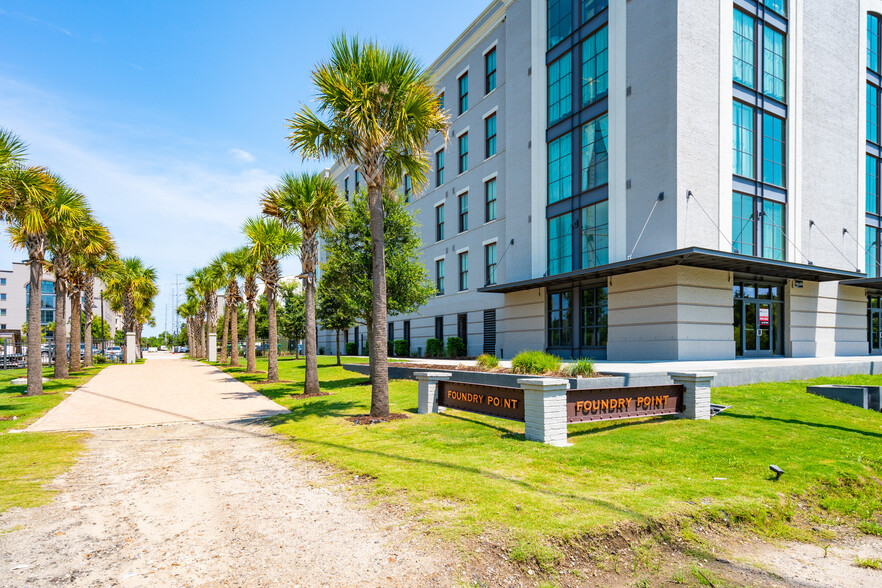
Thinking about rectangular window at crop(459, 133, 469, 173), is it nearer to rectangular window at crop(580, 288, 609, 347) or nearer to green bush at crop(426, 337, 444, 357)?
green bush at crop(426, 337, 444, 357)

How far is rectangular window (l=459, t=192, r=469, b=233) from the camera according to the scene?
32.1 m

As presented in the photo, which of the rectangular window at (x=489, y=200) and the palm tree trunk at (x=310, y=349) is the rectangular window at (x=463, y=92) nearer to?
the rectangular window at (x=489, y=200)

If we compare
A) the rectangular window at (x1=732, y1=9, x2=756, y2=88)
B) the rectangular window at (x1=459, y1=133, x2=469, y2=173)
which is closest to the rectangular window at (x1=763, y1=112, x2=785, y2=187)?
the rectangular window at (x1=732, y1=9, x2=756, y2=88)

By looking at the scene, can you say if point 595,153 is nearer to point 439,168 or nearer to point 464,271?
point 464,271

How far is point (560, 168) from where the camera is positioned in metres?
23.6

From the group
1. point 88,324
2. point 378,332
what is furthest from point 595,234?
point 88,324

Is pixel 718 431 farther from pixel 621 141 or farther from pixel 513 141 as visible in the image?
pixel 513 141

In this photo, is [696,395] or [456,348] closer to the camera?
[696,395]

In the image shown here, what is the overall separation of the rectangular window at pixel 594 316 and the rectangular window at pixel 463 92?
1648 cm

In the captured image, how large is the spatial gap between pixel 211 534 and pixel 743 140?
22698 millimetres

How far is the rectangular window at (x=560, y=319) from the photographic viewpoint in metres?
23.1

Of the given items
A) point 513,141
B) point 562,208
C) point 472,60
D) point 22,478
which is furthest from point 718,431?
point 472,60

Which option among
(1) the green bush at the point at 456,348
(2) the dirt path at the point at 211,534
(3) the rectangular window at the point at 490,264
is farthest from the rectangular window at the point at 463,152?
(2) the dirt path at the point at 211,534

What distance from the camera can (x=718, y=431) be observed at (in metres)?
9.14
